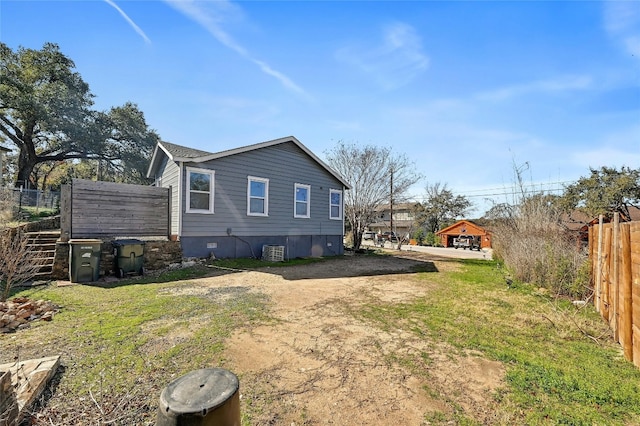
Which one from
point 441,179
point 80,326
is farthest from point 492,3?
point 441,179

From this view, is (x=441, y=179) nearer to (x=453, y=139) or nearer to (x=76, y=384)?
(x=453, y=139)

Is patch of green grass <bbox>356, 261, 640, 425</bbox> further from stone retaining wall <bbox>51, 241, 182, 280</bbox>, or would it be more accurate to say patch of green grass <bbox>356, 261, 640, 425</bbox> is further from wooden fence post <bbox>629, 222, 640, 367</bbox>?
stone retaining wall <bbox>51, 241, 182, 280</bbox>

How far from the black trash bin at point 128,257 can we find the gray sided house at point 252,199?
1.60 meters

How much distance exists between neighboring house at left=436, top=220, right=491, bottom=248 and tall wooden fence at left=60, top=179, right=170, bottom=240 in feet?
108

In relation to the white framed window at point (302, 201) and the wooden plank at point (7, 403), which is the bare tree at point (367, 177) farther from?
the wooden plank at point (7, 403)

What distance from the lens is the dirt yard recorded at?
2.40 metres

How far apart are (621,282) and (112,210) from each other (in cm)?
1147

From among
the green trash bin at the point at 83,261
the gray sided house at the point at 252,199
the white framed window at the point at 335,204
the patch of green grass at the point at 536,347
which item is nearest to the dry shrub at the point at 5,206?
the green trash bin at the point at 83,261

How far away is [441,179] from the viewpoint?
4094 centimetres

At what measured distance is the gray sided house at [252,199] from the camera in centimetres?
999

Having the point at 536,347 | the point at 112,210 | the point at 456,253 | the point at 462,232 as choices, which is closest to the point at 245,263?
the point at 112,210

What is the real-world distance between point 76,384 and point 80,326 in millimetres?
1888

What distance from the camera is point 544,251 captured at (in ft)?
24.2

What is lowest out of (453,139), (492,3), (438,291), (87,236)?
(438,291)
